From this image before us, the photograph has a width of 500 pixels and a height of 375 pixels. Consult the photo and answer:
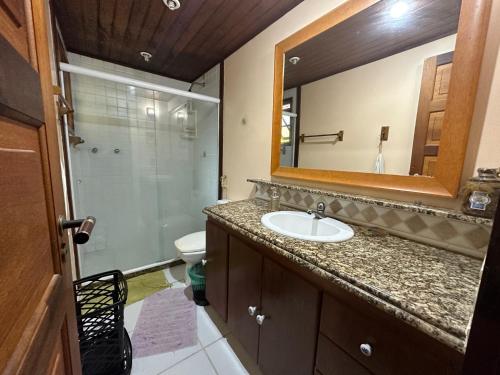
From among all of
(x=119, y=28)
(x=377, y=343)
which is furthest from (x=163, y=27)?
(x=377, y=343)

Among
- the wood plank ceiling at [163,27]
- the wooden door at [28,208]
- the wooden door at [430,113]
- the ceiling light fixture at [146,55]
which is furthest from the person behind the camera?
the ceiling light fixture at [146,55]

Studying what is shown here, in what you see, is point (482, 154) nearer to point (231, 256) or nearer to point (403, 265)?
point (403, 265)

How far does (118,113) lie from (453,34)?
250 cm

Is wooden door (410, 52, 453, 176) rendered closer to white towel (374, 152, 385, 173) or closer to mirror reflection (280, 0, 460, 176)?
mirror reflection (280, 0, 460, 176)

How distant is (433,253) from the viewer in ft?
2.73

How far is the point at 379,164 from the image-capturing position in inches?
41.8

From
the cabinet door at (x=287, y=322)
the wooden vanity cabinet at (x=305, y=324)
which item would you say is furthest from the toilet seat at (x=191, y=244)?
the cabinet door at (x=287, y=322)

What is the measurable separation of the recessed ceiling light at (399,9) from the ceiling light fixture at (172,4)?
3.86 feet

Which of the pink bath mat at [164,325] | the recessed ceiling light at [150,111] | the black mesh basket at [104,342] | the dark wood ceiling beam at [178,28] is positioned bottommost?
the pink bath mat at [164,325]

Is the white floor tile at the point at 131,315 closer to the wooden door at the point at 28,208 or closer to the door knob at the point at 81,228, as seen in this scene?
the wooden door at the point at 28,208

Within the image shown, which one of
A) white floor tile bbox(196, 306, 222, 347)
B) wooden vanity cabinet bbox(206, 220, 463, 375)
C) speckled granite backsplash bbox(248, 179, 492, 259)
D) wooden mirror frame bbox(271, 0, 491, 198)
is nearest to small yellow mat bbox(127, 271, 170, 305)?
white floor tile bbox(196, 306, 222, 347)

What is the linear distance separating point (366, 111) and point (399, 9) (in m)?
0.44

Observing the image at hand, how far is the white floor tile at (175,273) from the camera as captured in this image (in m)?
2.08

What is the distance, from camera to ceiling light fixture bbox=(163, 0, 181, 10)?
1.26m
